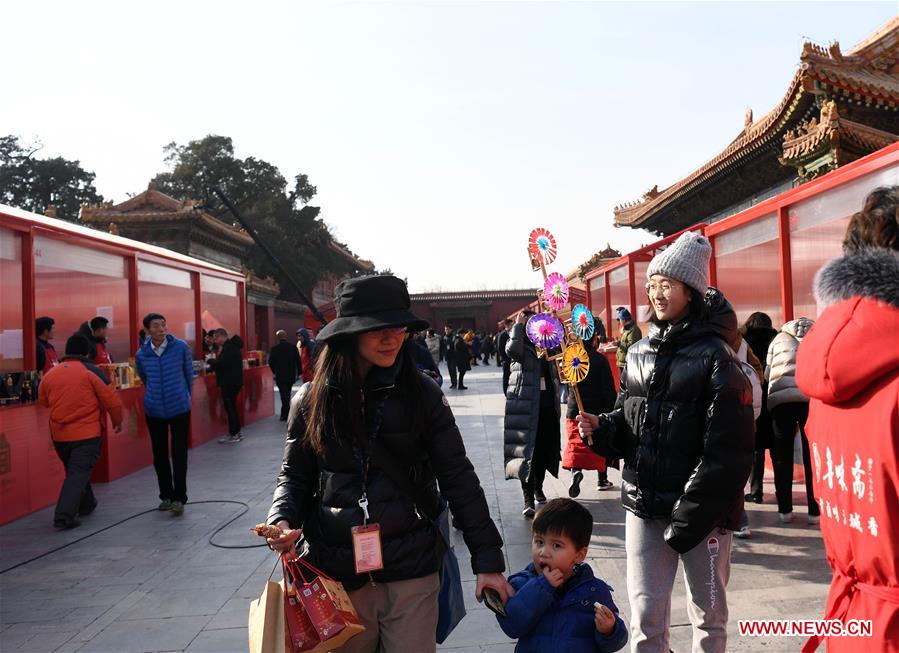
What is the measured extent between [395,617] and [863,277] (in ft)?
4.91

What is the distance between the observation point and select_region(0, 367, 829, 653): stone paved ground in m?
3.55

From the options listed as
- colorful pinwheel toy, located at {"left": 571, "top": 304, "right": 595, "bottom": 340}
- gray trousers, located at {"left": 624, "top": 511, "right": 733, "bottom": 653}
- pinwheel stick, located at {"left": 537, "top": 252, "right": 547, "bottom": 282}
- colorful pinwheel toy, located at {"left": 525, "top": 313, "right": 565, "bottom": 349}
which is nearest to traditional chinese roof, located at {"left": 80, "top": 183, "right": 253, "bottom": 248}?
colorful pinwheel toy, located at {"left": 571, "top": 304, "right": 595, "bottom": 340}

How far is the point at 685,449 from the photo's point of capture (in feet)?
8.08

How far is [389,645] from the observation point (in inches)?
81.8

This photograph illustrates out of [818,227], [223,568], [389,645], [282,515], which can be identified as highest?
[818,227]

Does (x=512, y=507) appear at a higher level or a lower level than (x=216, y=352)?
lower

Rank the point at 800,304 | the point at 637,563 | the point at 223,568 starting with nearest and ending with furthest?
the point at 637,563 < the point at 223,568 < the point at 800,304

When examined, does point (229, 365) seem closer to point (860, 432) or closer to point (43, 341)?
point (43, 341)

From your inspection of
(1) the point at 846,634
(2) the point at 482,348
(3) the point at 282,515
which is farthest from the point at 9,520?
(2) the point at 482,348

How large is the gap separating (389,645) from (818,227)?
17.5 feet

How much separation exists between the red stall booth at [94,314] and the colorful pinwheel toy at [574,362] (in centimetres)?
503

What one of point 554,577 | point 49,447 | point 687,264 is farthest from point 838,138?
point 49,447

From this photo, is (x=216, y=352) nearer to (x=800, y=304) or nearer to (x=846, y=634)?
(x=800, y=304)

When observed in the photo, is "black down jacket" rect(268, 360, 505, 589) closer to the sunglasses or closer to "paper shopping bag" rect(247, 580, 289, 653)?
the sunglasses
